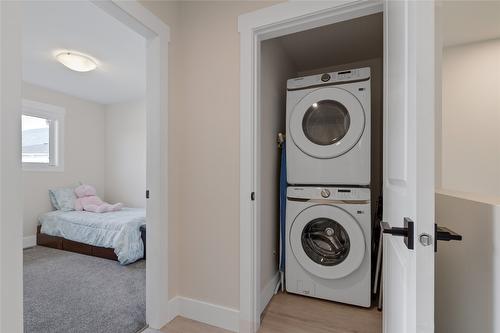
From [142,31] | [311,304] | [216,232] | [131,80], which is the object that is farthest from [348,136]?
[131,80]

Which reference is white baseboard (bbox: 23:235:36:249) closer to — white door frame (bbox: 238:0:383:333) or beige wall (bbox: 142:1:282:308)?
beige wall (bbox: 142:1:282:308)

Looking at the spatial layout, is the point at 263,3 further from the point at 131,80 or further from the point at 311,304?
the point at 131,80

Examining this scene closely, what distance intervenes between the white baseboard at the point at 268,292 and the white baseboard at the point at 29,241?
142 inches

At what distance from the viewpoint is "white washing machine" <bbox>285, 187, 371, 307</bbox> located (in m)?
1.86

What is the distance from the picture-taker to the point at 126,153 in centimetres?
456

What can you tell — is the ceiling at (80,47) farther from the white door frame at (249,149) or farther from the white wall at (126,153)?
the white door frame at (249,149)

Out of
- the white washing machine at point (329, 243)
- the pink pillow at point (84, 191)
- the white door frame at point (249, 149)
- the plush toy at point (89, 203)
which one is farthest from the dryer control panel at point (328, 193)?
the pink pillow at point (84, 191)

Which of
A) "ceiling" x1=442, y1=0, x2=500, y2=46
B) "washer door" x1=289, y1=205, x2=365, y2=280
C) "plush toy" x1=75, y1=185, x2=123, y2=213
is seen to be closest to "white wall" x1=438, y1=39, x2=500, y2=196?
"ceiling" x1=442, y1=0, x2=500, y2=46

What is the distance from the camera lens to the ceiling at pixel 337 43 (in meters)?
2.04

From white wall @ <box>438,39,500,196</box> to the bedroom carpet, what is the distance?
2.66 meters

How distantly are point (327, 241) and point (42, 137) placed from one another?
444 centimetres

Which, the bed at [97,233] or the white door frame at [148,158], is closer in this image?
the white door frame at [148,158]

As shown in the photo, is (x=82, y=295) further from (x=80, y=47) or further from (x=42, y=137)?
Result: (x=42, y=137)

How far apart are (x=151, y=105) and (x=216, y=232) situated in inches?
37.4
